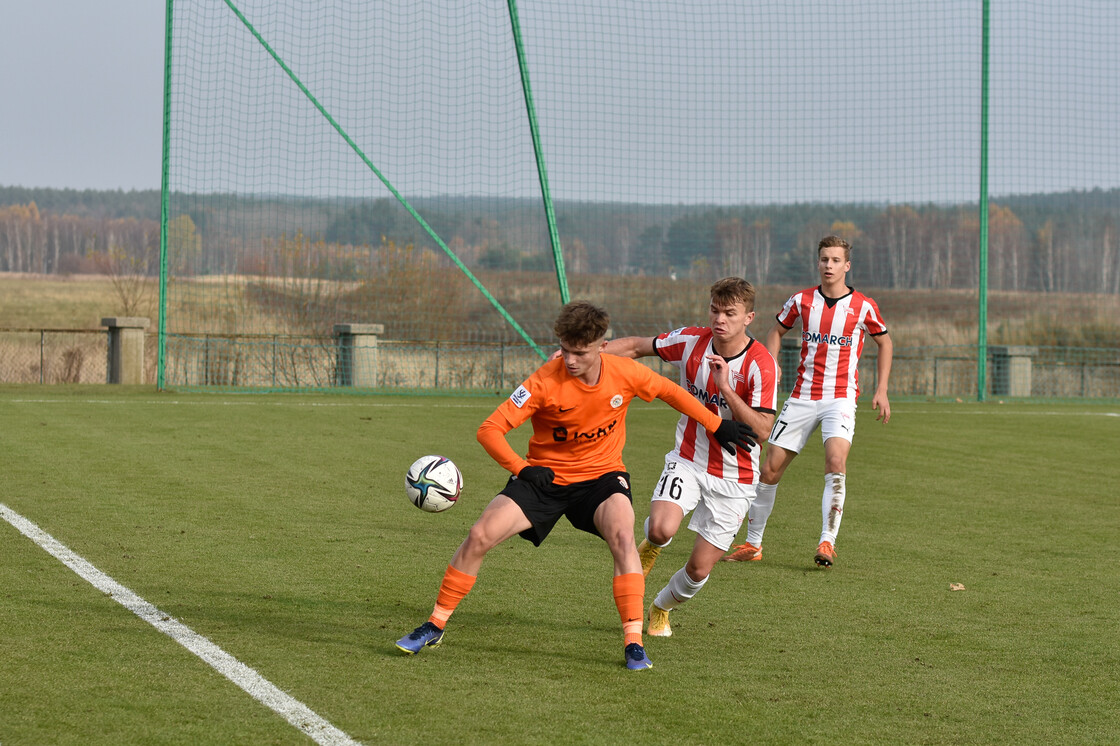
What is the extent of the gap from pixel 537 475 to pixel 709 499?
1.15m

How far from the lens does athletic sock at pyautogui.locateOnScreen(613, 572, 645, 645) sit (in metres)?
4.85

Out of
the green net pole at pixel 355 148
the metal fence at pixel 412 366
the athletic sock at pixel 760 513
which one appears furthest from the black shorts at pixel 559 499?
the metal fence at pixel 412 366

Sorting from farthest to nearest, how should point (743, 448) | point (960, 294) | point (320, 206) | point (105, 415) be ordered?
point (960, 294), point (320, 206), point (105, 415), point (743, 448)

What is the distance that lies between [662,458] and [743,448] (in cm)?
676

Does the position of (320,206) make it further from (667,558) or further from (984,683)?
(984,683)

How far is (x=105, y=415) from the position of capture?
14.7m

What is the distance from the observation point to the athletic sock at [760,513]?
7270 millimetres

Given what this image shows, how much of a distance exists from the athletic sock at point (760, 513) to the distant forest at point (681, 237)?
13.1 m

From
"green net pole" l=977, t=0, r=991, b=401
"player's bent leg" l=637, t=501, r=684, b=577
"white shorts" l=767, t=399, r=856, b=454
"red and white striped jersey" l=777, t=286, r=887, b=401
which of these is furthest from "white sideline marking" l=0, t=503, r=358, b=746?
"green net pole" l=977, t=0, r=991, b=401

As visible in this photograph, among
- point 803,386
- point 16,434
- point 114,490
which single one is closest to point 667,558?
point 803,386

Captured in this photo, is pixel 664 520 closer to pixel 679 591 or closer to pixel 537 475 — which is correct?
pixel 679 591

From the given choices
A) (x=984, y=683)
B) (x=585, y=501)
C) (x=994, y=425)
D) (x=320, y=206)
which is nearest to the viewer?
(x=984, y=683)

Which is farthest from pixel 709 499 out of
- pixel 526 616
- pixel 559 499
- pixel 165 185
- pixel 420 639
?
pixel 165 185

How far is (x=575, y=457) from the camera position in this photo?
5.12 meters
